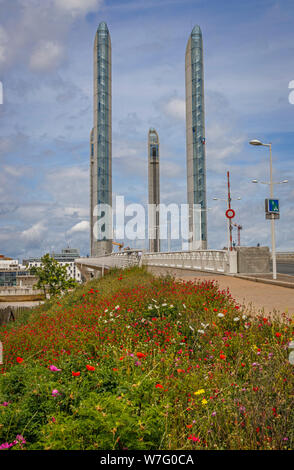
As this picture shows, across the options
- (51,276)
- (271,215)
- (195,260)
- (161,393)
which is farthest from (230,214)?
(161,393)

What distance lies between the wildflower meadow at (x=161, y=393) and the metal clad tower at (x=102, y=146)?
46066 mm

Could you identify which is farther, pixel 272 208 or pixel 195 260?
pixel 195 260

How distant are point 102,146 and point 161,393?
52.9 m

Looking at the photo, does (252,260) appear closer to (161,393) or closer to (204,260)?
(204,260)

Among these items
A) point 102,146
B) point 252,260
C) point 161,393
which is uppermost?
point 102,146

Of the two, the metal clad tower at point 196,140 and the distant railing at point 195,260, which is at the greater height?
the metal clad tower at point 196,140

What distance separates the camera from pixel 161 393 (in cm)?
414

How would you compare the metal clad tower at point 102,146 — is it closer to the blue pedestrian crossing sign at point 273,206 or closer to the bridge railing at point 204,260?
the bridge railing at point 204,260

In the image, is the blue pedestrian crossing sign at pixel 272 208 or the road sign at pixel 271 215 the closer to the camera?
the blue pedestrian crossing sign at pixel 272 208

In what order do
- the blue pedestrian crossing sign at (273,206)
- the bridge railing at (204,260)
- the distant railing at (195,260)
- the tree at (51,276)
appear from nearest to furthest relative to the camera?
the blue pedestrian crossing sign at (273,206) → the bridge railing at (204,260) → the distant railing at (195,260) → the tree at (51,276)

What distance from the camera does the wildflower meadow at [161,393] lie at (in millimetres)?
3088

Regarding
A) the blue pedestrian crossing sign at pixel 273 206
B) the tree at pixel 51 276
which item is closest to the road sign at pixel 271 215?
the blue pedestrian crossing sign at pixel 273 206

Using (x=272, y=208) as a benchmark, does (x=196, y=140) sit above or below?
above
